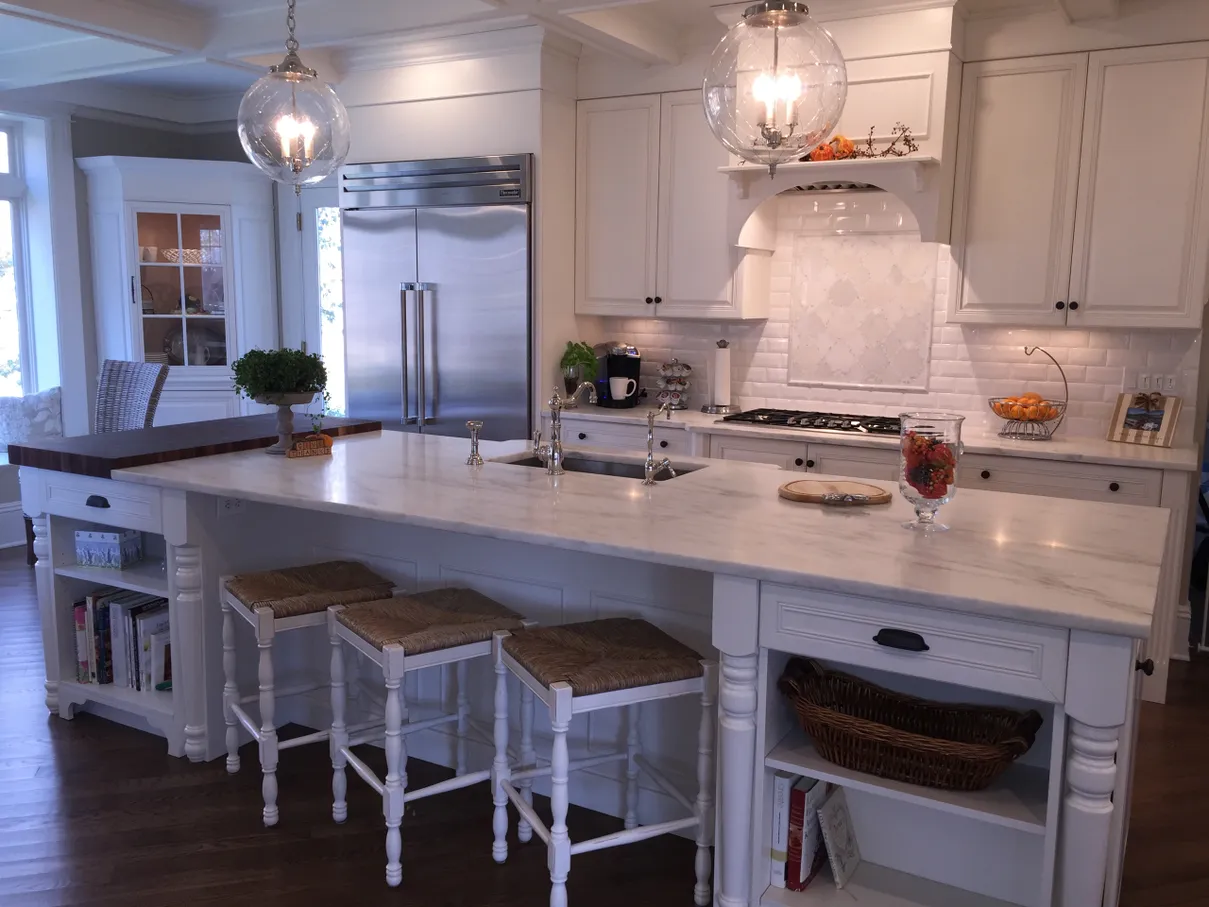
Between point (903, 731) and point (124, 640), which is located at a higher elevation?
point (903, 731)

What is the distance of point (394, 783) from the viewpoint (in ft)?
8.50

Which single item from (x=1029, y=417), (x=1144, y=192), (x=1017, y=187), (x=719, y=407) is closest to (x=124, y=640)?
(x=719, y=407)

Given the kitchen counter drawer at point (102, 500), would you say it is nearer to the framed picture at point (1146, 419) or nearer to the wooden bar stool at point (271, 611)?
the wooden bar stool at point (271, 611)

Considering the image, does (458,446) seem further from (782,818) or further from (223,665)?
(782,818)

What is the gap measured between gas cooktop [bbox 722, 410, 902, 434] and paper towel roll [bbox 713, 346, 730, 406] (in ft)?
0.52

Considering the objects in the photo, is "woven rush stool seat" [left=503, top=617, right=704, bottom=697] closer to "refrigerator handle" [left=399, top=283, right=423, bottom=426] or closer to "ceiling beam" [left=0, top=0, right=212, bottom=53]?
"refrigerator handle" [left=399, top=283, right=423, bottom=426]

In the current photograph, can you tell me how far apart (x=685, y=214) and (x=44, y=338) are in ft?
13.3

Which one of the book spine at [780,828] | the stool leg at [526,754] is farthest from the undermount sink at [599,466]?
the book spine at [780,828]

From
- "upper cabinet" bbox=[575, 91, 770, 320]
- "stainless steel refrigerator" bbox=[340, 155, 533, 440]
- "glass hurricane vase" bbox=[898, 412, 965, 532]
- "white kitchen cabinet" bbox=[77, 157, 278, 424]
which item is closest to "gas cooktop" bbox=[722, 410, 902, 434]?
"upper cabinet" bbox=[575, 91, 770, 320]

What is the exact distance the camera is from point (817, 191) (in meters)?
4.93

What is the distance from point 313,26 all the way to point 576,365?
6.44 ft

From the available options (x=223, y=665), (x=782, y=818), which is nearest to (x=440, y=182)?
(x=223, y=665)

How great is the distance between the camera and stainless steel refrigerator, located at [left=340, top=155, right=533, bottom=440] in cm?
505

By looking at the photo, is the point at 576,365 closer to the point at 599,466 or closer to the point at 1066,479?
the point at 599,466
